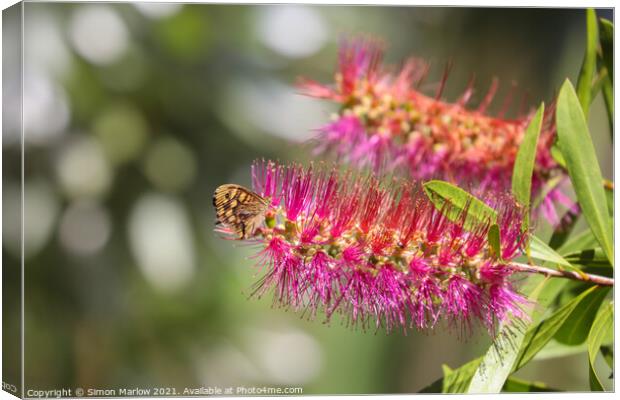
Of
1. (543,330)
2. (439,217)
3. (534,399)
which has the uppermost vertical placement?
(439,217)

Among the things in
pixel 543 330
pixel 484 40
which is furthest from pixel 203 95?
pixel 543 330

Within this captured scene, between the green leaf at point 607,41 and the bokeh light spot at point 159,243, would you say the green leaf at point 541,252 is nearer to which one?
the green leaf at point 607,41

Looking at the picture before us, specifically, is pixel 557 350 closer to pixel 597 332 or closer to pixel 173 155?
pixel 597 332

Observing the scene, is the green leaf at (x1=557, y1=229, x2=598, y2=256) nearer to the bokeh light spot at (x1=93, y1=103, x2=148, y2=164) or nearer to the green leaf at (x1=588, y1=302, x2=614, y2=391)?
the green leaf at (x1=588, y1=302, x2=614, y2=391)

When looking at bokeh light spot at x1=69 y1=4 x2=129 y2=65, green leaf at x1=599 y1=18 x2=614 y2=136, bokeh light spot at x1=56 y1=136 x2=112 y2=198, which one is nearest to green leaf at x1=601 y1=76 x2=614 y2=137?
green leaf at x1=599 y1=18 x2=614 y2=136

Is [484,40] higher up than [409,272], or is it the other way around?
[484,40]

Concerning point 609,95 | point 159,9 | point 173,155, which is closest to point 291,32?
point 159,9

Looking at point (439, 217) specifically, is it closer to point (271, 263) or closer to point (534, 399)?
point (271, 263)
